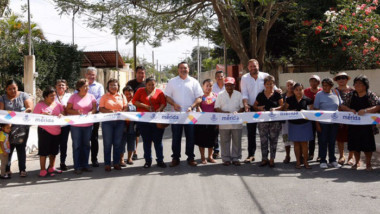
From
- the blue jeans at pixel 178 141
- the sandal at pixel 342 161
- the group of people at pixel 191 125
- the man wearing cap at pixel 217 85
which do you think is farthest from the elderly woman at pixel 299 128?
the blue jeans at pixel 178 141

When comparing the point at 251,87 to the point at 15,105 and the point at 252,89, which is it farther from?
the point at 15,105

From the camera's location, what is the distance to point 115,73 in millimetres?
33312

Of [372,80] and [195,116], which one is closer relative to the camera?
[195,116]

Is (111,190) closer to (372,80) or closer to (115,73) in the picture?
(372,80)

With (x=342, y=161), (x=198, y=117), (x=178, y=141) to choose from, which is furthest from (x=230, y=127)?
(x=342, y=161)

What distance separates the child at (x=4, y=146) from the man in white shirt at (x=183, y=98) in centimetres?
288

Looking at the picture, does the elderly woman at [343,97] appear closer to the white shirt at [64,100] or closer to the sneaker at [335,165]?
the sneaker at [335,165]

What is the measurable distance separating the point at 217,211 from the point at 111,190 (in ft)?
5.87

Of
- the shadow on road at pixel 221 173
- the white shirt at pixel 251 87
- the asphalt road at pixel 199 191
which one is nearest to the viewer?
the asphalt road at pixel 199 191

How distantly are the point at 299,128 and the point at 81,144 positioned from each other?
13.0 feet

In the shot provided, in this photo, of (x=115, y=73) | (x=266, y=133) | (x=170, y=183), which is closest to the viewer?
(x=170, y=183)

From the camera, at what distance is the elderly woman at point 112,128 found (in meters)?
7.23

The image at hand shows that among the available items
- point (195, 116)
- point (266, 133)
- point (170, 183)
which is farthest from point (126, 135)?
point (266, 133)

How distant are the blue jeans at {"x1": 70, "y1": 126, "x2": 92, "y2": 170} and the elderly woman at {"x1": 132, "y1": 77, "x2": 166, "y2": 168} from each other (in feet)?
3.30
